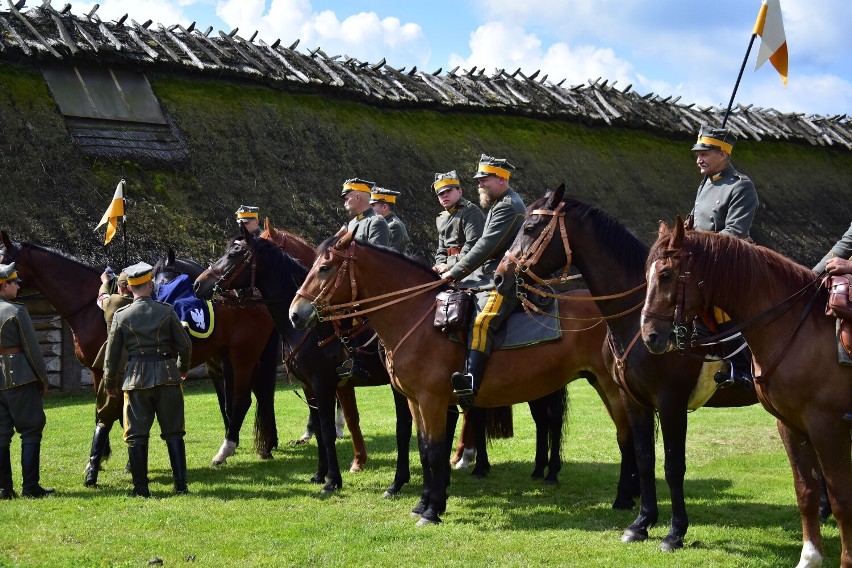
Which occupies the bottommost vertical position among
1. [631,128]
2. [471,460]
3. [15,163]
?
[471,460]

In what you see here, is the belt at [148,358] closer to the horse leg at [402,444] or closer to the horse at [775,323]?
the horse leg at [402,444]

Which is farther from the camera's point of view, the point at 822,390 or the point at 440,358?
the point at 440,358

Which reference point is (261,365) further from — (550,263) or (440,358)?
(550,263)

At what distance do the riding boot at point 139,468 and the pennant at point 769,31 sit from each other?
6377 millimetres

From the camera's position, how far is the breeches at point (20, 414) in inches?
330

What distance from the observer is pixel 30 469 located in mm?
8477

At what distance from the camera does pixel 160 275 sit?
35.4ft

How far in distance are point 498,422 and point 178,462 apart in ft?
11.0

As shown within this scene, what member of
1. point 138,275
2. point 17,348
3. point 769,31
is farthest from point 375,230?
point 769,31

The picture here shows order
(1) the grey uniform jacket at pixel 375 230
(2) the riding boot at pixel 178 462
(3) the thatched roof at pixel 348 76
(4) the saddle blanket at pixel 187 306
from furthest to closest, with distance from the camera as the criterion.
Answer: (3) the thatched roof at pixel 348 76 → (4) the saddle blanket at pixel 187 306 → (1) the grey uniform jacket at pixel 375 230 → (2) the riding boot at pixel 178 462

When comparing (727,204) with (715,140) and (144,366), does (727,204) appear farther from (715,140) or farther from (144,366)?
(144,366)

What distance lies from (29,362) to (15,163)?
9130 millimetres

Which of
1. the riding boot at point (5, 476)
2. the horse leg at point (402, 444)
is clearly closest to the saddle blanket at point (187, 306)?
the riding boot at point (5, 476)

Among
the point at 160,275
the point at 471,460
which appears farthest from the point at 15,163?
the point at 471,460
